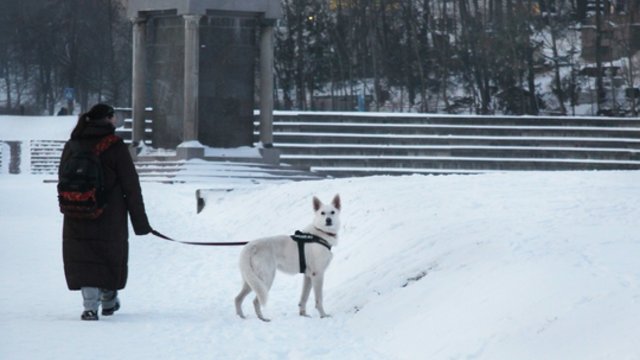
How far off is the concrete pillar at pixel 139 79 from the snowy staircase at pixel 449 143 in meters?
5.21

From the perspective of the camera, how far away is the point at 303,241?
15.4 meters

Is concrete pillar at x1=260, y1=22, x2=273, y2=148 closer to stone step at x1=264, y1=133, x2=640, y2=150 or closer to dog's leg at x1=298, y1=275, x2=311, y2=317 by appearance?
stone step at x1=264, y1=133, x2=640, y2=150

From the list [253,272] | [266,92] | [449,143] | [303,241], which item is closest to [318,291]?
[303,241]

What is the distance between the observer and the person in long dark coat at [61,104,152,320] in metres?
14.7

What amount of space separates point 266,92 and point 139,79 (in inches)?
144

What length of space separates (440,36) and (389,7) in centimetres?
387

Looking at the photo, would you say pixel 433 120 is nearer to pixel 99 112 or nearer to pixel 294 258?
pixel 294 258

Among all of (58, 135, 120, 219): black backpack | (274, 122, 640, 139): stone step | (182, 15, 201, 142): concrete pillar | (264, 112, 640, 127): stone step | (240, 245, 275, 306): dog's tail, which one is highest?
(182, 15, 201, 142): concrete pillar

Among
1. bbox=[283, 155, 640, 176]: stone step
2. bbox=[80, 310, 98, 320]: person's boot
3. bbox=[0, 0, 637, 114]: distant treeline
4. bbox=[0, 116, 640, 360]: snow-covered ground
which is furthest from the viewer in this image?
bbox=[0, 0, 637, 114]: distant treeline

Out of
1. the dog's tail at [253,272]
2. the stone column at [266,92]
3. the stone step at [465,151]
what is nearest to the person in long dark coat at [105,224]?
the dog's tail at [253,272]

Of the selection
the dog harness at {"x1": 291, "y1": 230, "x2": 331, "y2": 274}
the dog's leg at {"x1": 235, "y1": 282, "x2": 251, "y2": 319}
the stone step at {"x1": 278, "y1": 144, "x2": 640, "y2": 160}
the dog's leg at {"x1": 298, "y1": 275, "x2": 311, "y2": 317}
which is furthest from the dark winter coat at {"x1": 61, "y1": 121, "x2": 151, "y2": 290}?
the stone step at {"x1": 278, "y1": 144, "x2": 640, "y2": 160}

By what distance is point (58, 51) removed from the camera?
9169 centimetres

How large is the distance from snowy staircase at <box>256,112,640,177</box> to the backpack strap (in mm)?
33817

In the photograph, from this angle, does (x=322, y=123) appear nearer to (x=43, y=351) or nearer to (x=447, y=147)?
(x=447, y=147)
